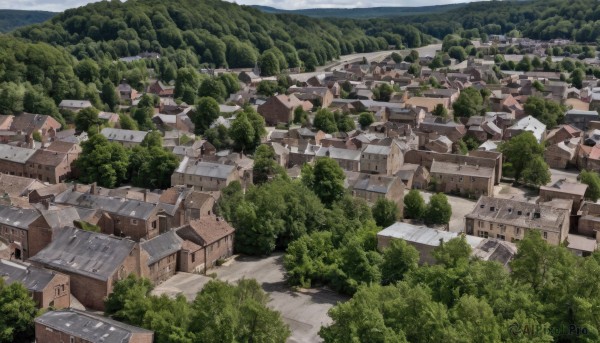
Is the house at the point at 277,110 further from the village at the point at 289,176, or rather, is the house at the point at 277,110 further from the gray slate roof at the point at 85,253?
the gray slate roof at the point at 85,253

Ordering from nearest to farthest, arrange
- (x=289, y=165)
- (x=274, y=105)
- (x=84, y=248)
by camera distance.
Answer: (x=84, y=248) < (x=289, y=165) < (x=274, y=105)

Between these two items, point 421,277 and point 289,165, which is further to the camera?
point 289,165

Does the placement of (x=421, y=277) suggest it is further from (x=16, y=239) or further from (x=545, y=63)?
(x=545, y=63)

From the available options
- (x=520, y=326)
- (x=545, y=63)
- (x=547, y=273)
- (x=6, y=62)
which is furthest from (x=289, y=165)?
(x=545, y=63)

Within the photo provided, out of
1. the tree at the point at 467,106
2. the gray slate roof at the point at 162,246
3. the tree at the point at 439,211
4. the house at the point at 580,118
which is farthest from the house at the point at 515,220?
the tree at the point at 467,106

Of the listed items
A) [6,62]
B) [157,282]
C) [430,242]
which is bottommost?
[157,282]

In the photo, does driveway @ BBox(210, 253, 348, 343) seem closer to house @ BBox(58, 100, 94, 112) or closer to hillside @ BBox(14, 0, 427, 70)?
house @ BBox(58, 100, 94, 112)
